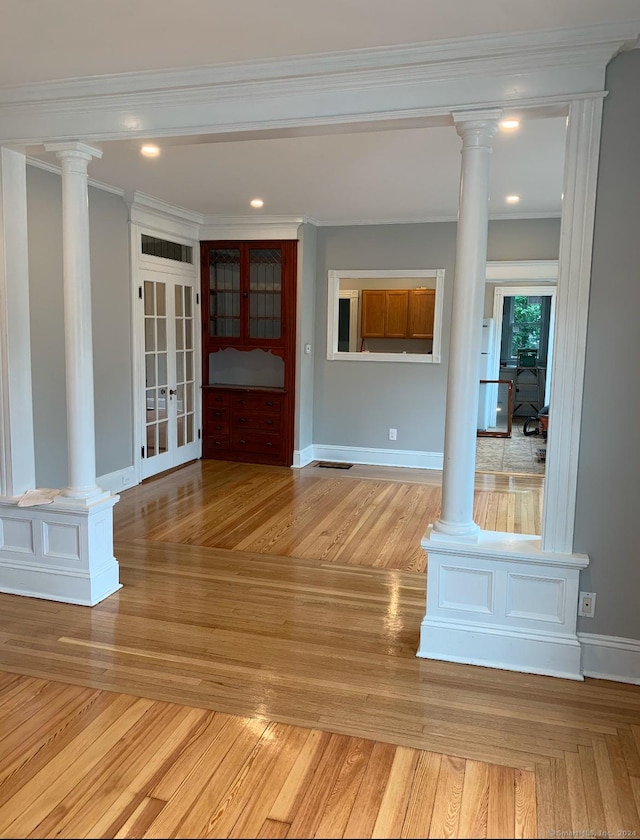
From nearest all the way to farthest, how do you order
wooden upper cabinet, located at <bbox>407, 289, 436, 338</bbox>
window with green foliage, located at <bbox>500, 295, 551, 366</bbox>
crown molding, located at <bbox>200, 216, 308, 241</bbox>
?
crown molding, located at <bbox>200, 216, 308, 241</bbox> < wooden upper cabinet, located at <bbox>407, 289, 436, 338</bbox> < window with green foliage, located at <bbox>500, 295, 551, 366</bbox>

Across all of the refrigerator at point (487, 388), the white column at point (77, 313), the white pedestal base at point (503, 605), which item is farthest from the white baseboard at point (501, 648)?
the refrigerator at point (487, 388)

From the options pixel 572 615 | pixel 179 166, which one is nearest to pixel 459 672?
pixel 572 615

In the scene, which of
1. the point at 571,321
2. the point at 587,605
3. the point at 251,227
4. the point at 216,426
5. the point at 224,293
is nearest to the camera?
the point at 571,321

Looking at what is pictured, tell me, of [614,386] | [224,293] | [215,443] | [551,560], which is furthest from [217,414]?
[614,386]

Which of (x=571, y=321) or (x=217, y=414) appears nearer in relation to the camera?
(x=571, y=321)

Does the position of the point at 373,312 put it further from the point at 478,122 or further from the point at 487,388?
the point at 478,122

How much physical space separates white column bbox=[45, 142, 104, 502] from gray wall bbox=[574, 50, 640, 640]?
7.96ft

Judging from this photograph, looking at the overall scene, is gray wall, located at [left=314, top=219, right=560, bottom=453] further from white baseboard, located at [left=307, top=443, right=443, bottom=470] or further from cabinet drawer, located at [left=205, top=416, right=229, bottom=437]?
cabinet drawer, located at [left=205, top=416, right=229, bottom=437]

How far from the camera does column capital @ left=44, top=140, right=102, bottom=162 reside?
3.19 meters

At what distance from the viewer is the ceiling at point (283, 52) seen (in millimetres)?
2316

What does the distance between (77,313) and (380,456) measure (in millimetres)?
4139

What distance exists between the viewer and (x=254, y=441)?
271 inches

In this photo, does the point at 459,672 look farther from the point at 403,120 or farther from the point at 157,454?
the point at 157,454

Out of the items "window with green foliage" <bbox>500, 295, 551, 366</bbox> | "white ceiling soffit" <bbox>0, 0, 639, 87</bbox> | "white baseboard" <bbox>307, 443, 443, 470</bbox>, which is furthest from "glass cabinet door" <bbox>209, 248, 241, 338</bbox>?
"window with green foliage" <bbox>500, 295, 551, 366</bbox>
